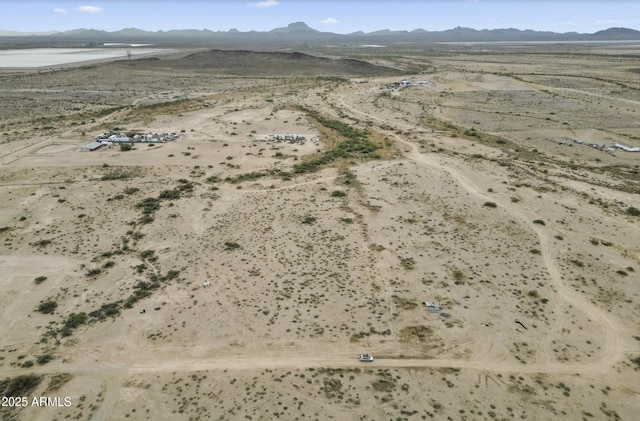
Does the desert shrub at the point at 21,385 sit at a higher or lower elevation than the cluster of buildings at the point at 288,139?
lower

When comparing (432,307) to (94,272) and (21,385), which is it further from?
(94,272)

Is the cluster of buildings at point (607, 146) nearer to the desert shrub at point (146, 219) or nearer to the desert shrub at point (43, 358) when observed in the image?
the desert shrub at point (146, 219)

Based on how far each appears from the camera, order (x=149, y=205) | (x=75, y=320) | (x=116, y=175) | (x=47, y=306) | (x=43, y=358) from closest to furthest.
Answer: (x=43, y=358) → (x=75, y=320) → (x=47, y=306) → (x=149, y=205) → (x=116, y=175)

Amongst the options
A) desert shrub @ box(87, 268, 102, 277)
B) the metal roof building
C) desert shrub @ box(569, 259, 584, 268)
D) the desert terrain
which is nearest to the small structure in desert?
the desert terrain

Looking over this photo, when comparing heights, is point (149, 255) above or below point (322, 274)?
above

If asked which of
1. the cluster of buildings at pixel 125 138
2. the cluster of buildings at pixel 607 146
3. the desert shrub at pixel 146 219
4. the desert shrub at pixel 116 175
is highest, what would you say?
the cluster of buildings at pixel 125 138

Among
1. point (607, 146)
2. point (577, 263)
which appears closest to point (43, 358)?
point (577, 263)

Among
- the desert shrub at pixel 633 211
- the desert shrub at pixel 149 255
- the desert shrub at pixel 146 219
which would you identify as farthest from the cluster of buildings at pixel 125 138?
the desert shrub at pixel 633 211
